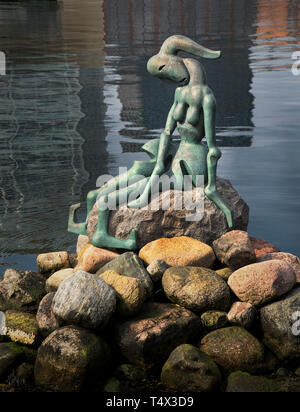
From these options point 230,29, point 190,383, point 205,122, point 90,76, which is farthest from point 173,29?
point 190,383

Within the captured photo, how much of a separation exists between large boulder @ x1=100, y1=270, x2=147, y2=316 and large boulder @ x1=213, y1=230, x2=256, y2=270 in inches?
37.2

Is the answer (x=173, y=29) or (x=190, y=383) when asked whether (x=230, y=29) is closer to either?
(x=173, y=29)

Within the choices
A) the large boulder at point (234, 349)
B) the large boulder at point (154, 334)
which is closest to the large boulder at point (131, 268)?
the large boulder at point (154, 334)

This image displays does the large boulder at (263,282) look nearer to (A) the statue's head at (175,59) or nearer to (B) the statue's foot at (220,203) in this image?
(B) the statue's foot at (220,203)

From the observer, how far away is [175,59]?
23.6ft

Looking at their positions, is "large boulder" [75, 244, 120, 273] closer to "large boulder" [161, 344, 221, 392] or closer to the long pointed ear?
"large boulder" [161, 344, 221, 392]

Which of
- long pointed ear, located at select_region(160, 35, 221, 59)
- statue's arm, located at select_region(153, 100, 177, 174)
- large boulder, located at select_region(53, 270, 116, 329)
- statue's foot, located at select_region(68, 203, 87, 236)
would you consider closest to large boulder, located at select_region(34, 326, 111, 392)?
large boulder, located at select_region(53, 270, 116, 329)

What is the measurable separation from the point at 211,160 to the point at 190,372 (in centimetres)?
241

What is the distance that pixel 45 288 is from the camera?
7.03 meters

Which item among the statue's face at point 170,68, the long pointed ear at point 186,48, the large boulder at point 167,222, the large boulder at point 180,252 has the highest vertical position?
the long pointed ear at point 186,48

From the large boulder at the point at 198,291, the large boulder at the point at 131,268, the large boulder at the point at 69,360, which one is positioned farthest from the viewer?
the large boulder at the point at 131,268

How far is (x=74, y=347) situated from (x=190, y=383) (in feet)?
3.35

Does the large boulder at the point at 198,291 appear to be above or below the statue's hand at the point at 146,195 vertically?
below

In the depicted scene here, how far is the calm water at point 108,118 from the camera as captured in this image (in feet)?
32.1
